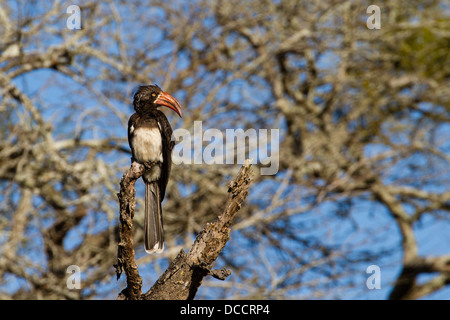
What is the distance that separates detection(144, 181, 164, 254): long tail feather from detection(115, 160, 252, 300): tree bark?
81 centimetres

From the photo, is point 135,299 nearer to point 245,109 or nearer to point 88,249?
point 88,249

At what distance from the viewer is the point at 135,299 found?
3271 millimetres

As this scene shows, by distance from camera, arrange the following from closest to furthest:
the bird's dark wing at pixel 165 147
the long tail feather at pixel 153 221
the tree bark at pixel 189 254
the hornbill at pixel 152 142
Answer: the tree bark at pixel 189 254 < the long tail feather at pixel 153 221 < the hornbill at pixel 152 142 < the bird's dark wing at pixel 165 147

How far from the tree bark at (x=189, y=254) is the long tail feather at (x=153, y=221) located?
Answer: 0.81m

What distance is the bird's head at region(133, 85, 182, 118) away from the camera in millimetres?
4387

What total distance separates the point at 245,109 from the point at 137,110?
13.5 ft

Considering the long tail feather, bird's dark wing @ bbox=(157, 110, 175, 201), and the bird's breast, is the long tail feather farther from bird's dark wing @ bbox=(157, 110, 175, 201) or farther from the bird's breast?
the bird's breast

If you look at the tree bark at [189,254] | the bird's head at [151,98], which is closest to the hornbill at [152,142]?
the bird's head at [151,98]

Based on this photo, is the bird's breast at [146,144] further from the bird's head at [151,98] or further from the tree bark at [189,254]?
the tree bark at [189,254]

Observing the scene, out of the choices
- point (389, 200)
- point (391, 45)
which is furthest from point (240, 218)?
point (391, 45)

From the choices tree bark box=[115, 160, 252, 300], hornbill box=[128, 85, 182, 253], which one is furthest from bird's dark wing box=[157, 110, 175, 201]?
tree bark box=[115, 160, 252, 300]

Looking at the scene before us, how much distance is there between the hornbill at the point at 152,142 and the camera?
4305 mm

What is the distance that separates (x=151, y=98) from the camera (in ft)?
14.5
